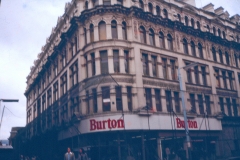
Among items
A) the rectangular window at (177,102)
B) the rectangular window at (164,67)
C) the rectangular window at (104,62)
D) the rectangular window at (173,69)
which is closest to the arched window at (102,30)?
the rectangular window at (104,62)

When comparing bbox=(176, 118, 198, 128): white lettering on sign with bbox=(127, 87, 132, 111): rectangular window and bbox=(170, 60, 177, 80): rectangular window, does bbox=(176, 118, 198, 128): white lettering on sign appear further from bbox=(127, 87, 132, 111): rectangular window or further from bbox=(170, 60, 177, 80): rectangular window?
bbox=(127, 87, 132, 111): rectangular window

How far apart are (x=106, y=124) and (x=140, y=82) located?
18.4 ft

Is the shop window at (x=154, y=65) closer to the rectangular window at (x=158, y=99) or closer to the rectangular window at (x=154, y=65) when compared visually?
the rectangular window at (x=154, y=65)

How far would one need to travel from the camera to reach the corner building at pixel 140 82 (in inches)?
979

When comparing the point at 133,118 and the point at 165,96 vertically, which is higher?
the point at 165,96

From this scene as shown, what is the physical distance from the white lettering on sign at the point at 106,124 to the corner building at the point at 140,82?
6 centimetres

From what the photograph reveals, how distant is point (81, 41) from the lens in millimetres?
27922

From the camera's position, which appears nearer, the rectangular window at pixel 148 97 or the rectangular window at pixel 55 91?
the rectangular window at pixel 148 97

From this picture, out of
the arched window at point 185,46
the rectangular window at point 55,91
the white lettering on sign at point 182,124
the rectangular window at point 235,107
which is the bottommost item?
the white lettering on sign at point 182,124

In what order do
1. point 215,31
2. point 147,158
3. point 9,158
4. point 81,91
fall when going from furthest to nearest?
point 215,31 < point 81,91 < point 147,158 < point 9,158

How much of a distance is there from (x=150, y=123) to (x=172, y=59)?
29.1 feet

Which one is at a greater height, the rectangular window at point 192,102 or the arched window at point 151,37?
the arched window at point 151,37

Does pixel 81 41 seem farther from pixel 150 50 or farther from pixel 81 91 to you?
pixel 150 50

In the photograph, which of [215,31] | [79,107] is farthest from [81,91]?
[215,31]
